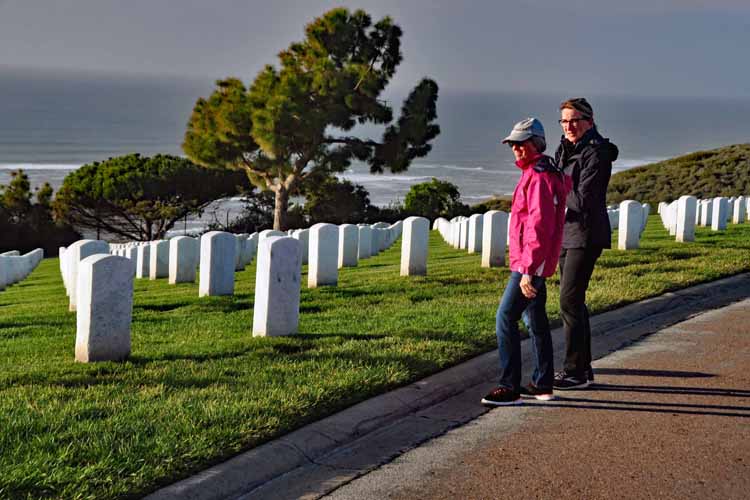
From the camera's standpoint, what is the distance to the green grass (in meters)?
5.05

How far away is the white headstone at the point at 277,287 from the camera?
330 inches

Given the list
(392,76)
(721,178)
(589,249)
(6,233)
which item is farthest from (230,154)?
(589,249)

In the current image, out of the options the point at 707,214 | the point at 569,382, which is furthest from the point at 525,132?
the point at 707,214

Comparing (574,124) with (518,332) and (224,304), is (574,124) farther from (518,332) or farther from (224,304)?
(224,304)

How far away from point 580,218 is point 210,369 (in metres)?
2.78

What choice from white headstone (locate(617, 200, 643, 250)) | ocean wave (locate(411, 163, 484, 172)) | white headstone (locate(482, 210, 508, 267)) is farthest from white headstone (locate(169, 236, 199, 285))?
ocean wave (locate(411, 163, 484, 172))

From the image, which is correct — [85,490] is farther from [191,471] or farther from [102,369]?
[102,369]

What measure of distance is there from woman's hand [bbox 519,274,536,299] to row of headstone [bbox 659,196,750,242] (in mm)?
11876

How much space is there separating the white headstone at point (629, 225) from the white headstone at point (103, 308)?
10182mm

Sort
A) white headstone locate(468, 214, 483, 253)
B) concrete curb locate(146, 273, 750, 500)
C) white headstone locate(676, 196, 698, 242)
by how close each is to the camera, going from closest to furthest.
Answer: concrete curb locate(146, 273, 750, 500), white headstone locate(676, 196, 698, 242), white headstone locate(468, 214, 483, 253)

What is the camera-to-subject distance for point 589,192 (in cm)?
691

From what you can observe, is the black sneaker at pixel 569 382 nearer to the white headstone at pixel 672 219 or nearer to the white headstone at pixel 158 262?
the white headstone at pixel 158 262

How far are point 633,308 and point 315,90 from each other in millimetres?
35241

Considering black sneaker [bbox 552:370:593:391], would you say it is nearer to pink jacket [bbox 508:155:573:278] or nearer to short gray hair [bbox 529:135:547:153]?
pink jacket [bbox 508:155:573:278]
